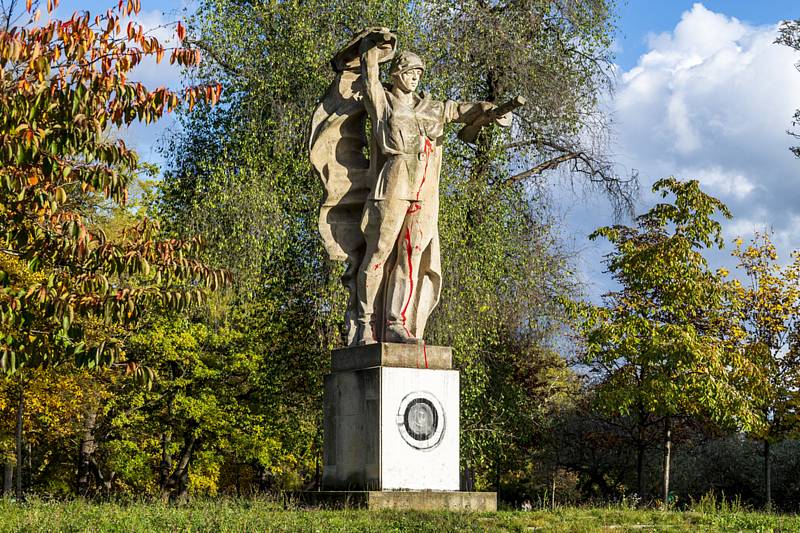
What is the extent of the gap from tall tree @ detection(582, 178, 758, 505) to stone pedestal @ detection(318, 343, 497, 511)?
9.00 meters

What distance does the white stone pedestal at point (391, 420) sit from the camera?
1016cm

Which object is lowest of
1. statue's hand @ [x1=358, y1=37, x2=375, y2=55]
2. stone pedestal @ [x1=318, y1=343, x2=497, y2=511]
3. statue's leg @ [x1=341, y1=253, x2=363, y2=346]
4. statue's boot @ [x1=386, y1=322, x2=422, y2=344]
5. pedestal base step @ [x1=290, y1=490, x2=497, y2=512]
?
pedestal base step @ [x1=290, y1=490, x2=497, y2=512]

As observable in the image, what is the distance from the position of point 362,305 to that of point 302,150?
7.67 m

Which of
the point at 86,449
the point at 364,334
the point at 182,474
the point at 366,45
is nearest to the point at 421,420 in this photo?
the point at 364,334

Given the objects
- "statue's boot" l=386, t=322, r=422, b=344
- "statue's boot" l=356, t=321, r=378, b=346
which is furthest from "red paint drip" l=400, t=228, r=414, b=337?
"statue's boot" l=356, t=321, r=378, b=346

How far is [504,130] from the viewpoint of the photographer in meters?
20.2

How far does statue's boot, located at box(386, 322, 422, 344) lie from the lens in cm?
1083

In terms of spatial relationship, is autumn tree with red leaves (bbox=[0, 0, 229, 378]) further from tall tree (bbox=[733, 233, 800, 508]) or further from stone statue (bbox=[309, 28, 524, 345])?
tall tree (bbox=[733, 233, 800, 508])

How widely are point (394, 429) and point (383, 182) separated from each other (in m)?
2.66

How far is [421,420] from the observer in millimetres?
10430

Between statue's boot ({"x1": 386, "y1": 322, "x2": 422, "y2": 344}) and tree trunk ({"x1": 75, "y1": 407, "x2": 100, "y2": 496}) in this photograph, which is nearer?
statue's boot ({"x1": 386, "y1": 322, "x2": 422, "y2": 344})

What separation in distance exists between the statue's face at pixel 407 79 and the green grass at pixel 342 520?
4.61 meters

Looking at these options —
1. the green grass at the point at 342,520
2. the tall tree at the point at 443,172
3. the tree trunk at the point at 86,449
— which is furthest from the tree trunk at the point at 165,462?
the green grass at the point at 342,520

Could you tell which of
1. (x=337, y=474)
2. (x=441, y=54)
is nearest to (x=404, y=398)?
(x=337, y=474)
